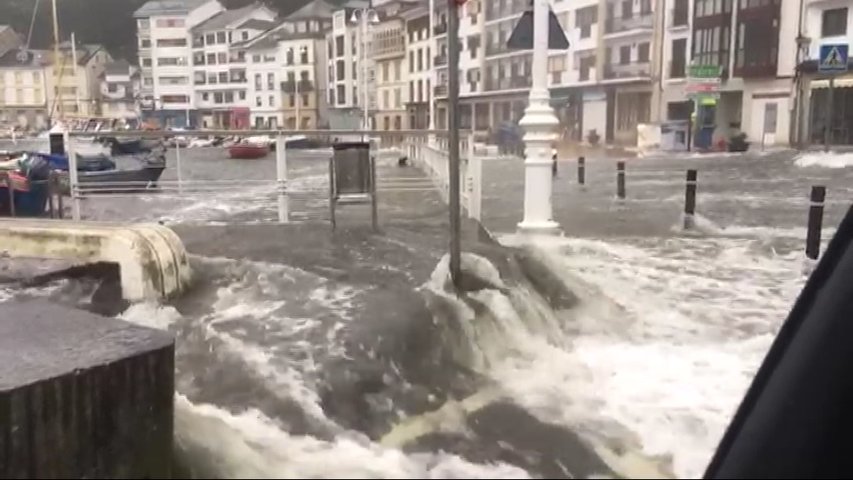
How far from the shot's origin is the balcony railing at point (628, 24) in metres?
3.01

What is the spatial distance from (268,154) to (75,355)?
3416 mm

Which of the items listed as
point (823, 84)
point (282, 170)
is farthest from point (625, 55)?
point (282, 170)

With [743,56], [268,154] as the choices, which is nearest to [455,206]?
[743,56]

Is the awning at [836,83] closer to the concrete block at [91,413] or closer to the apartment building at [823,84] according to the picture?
the apartment building at [823,84]

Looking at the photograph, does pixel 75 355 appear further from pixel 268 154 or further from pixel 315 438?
pixel 268 154

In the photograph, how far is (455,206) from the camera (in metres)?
1.86

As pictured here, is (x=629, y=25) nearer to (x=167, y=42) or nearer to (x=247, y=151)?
(x=167, y=42)

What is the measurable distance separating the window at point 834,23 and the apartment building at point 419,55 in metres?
1.62

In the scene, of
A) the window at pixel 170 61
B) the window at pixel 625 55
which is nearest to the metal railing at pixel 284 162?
the window at pixel 170 61

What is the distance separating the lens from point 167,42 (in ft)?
10.7

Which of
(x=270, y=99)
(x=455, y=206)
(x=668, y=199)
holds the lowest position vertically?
(x=668, y=199)

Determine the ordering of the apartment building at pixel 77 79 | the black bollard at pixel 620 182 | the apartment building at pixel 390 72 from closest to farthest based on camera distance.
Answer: the apartment building at pixel 77 79 < the apartment building at pixel 390 72 < the black bollard at pixel 620 182

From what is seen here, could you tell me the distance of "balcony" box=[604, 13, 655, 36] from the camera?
9.89ft

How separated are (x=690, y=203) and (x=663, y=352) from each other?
3.44 meters
